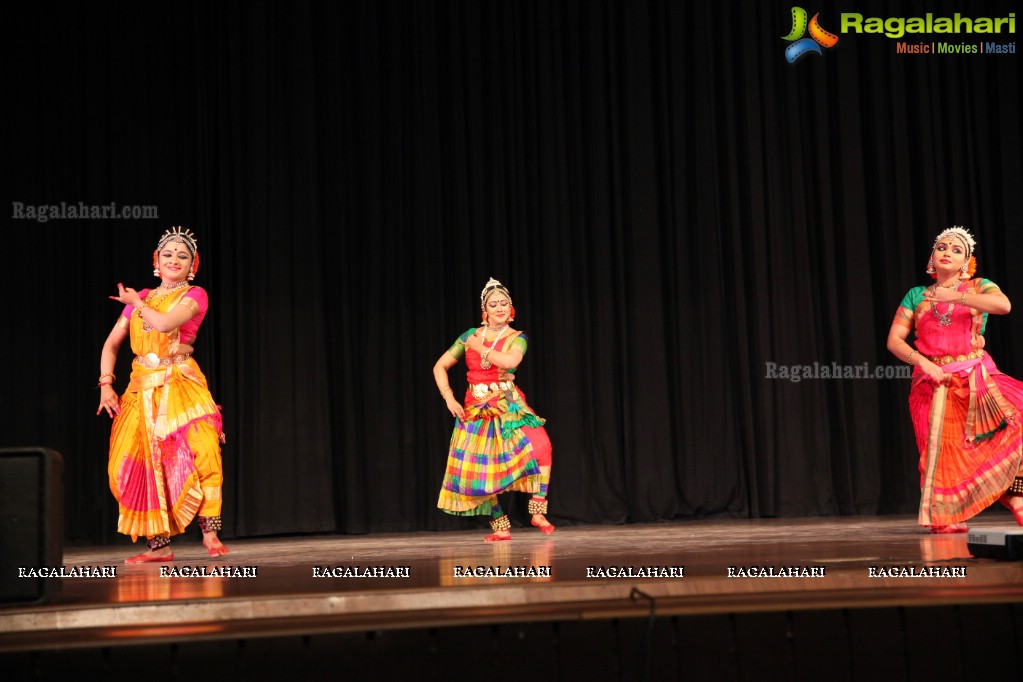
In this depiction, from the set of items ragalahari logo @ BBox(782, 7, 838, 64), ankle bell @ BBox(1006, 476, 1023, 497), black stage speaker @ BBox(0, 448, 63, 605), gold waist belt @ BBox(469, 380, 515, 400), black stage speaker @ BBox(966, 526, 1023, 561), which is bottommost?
ankle bell @ BBox(1006, 476, 1023, 497)

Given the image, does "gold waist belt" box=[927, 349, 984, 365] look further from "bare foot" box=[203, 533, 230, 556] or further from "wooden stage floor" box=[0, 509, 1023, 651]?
"bare foot" box=[203, 533, 230, 556]

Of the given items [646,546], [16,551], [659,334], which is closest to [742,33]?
[659,334]

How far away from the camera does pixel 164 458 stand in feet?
13.9

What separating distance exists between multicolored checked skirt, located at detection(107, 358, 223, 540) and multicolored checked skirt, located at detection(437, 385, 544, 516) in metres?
1.21

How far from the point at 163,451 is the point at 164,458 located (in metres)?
0.03

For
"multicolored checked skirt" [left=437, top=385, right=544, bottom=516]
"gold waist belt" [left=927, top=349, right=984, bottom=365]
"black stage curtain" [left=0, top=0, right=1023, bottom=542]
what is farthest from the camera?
"black stage curtain" [left=0, top=0, right=1023, bottom=542]

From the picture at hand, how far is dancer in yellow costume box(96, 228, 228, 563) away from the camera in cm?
421

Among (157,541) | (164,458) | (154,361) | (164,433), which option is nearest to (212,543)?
(157,541)

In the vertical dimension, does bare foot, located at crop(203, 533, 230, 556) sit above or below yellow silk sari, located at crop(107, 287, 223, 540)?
below

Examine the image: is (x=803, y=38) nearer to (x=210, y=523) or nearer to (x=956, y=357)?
(x=956, y=357)

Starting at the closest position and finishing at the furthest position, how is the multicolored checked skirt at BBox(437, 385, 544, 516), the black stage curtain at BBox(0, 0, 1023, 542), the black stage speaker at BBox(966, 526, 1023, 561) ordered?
the black stage speaker at BBox(966, 526, 1023, 561) → the multicolored checked skirt at BBox(437, 385, 544, 516) → the black stage curtain at BBox(0, 0, 1023, 542)

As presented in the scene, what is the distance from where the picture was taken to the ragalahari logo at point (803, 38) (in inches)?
Answer: 274

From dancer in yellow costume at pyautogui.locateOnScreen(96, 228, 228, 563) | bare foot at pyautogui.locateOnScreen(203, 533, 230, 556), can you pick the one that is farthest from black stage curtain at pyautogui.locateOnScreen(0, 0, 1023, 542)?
dancer in yellow costume at pyautogui.locateOnScreen(96, 228, 228, 563)

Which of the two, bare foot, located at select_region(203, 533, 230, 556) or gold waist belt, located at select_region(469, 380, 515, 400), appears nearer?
bare foot, located at select_region(203, 533, 230, 556)
